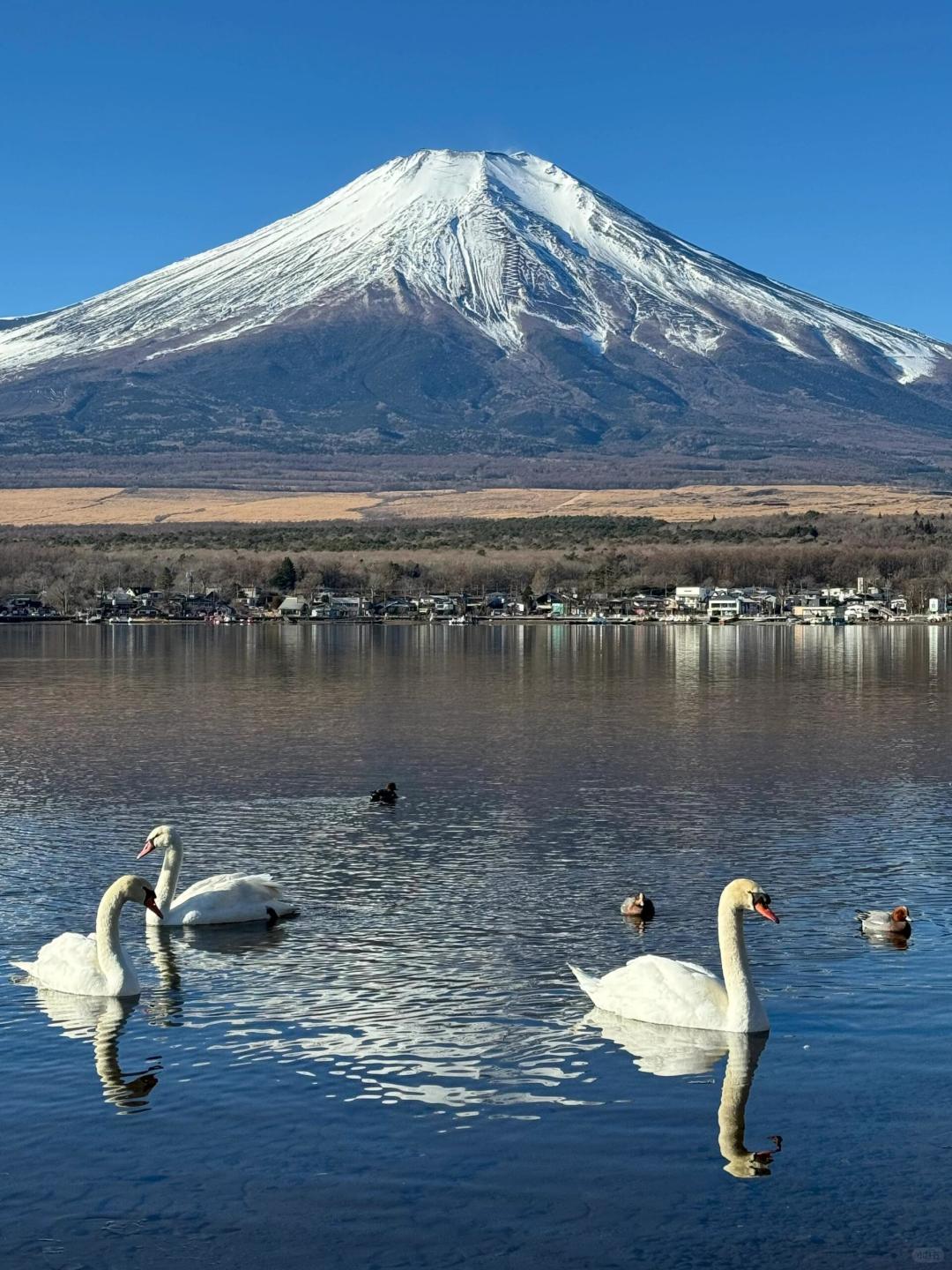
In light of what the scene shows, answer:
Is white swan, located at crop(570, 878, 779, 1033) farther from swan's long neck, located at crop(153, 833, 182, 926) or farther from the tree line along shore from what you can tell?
the tree line along shore

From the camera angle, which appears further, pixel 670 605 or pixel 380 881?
pixel 670 605

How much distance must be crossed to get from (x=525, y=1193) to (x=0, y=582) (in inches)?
5424

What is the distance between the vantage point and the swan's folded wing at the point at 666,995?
13.1 meters

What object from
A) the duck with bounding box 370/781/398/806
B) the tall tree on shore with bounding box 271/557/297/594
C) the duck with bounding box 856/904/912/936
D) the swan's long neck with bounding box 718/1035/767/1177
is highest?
the tall tree on shore with bounding box 271/557/297/594

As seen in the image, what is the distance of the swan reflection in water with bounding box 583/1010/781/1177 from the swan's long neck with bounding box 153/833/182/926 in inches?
217

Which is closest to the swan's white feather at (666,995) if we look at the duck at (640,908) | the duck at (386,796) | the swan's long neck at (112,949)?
the duck at (640,908)

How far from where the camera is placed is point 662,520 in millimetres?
181500

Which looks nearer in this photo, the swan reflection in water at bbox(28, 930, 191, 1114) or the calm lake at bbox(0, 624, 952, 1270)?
the calm lake at bbox(0, 624, 952, 1270)

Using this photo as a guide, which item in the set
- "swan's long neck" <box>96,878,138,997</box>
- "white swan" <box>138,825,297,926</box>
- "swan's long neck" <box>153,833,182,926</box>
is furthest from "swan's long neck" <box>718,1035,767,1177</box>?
"swan's long neck" <box>153,833,182,926</box>

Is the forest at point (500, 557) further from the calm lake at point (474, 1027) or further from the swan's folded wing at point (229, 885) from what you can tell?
the swan's folded wing at point (229, 885)

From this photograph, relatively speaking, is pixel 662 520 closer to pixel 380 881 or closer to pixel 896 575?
pixel 896 575

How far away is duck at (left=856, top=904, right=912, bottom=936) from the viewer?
628 inches

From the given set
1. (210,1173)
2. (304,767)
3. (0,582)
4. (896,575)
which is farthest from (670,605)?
(210,1173)

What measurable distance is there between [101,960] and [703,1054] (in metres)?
4.77
